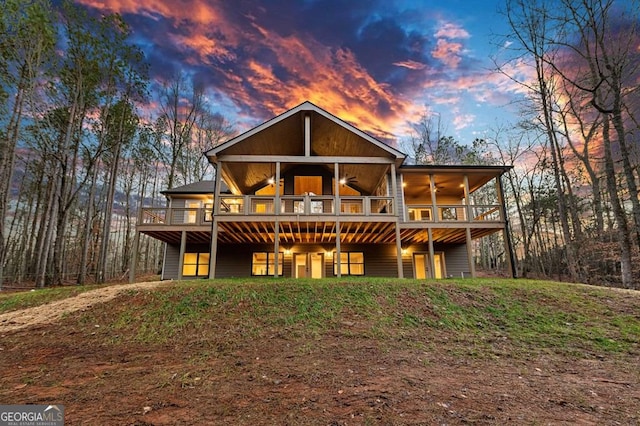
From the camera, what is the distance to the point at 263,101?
2798cm

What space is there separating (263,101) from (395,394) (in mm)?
28804

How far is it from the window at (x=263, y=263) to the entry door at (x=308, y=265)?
2.87 ft

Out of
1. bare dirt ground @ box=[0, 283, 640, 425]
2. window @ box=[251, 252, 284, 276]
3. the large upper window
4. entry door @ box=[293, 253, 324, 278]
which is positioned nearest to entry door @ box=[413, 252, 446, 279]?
entry door @ box=[293, 253, 324, 278]

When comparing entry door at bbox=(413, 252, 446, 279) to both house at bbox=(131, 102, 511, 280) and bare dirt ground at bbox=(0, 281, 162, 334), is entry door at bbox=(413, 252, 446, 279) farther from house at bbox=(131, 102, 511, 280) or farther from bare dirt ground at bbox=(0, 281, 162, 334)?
bare dirt ground at bbox=(0, 281, 162, 334)

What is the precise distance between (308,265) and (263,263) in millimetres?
2575

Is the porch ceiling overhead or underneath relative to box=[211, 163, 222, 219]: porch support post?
underneath

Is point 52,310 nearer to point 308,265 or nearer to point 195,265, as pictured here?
point 195,265

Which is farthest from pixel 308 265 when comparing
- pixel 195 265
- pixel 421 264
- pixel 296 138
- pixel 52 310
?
pixel 52 310

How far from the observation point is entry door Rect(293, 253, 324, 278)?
1534 cm

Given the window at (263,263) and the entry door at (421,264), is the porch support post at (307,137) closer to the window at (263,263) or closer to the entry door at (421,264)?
the window at (263,263)

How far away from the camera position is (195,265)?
15742mm

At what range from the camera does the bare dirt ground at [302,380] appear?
3.04 m

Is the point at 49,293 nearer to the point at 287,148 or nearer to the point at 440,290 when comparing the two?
the point at 287,148

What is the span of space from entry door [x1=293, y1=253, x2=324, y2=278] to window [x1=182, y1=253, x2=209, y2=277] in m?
5.14
